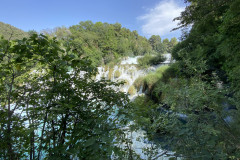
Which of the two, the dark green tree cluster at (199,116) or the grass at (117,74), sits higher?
the grass at (117,74)

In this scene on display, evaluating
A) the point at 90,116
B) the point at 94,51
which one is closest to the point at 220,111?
the point at 90,116

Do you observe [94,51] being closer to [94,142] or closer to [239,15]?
[239,15]

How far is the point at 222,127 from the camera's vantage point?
1.63 meters

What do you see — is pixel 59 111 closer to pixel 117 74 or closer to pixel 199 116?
pixel 199 116

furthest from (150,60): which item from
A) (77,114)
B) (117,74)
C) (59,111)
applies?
(59,111)

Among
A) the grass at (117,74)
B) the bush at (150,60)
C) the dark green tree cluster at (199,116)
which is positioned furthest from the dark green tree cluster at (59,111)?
the bush at (150,60)

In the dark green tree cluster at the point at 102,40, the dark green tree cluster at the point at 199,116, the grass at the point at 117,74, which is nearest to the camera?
the dark green tree cluster at the point at 199,116

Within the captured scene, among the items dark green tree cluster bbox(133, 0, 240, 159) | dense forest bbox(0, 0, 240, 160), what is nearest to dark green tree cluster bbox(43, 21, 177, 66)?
dark green tree cluster bbox(133, 0, 240, 159)

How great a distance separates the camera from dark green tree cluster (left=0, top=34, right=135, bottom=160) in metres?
0.65

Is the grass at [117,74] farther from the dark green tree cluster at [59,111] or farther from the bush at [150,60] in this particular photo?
the dark green tree cluster at [59,111]

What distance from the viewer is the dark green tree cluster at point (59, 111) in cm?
65

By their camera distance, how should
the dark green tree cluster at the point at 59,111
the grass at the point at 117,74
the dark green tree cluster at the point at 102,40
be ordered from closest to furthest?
the dark green tree cluster at the point at 59,111 → the grass at the point at 117,74 → the dark green tree cluster at the point at 102,40

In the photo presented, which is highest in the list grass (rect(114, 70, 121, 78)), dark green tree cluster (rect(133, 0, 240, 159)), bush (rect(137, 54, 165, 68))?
bush (rect(137, 54, 165, 68))

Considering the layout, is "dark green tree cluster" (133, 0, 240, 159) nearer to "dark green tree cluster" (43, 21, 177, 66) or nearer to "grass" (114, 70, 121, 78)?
"grass" (114, 70, 121, 78)
